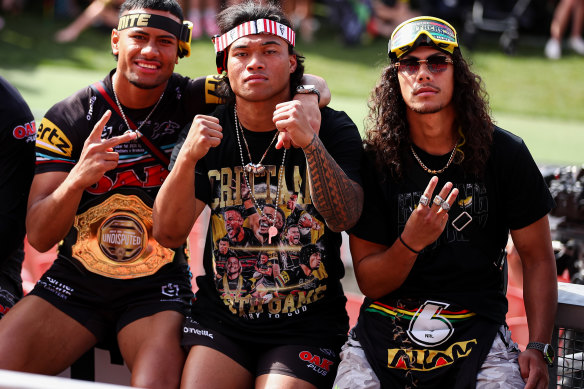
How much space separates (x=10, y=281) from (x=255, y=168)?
1427mm

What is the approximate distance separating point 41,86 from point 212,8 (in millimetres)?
3767

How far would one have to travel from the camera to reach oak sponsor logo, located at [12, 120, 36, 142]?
3.62 metres

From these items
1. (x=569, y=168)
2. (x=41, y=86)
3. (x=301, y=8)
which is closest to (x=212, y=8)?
(x=301, y=8)

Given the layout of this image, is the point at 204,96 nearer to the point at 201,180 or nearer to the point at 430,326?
the point at 201,180

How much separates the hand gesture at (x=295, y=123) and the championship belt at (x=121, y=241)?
100 cm

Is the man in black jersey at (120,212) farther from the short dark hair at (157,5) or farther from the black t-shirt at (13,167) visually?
the black t-shirt at (13,167)

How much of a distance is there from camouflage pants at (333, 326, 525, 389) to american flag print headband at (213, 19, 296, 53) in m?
1.30

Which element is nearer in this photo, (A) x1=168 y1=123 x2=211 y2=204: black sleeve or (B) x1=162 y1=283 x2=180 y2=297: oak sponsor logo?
(A) x1=168 y1=123 x2=211 y2=204: black sleeve

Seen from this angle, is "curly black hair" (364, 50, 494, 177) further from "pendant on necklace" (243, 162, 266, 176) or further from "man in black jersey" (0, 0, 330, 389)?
"man in black jersey" (0, 0, 330, 389)

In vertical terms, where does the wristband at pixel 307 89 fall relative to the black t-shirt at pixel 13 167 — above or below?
above

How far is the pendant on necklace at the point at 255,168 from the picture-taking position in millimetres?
3072

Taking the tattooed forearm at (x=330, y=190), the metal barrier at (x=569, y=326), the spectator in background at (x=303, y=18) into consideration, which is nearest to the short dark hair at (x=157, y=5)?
the tattooed forearm at (x=330, y=190)

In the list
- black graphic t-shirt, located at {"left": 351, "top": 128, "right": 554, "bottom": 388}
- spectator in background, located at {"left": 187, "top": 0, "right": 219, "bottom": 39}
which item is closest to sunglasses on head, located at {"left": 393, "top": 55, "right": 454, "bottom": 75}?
Answer: black graphic t-shirt, located at {"left": 351, "top": 128, "right": 554, "bottom": 388}

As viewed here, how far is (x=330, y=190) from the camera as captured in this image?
9.22ft
